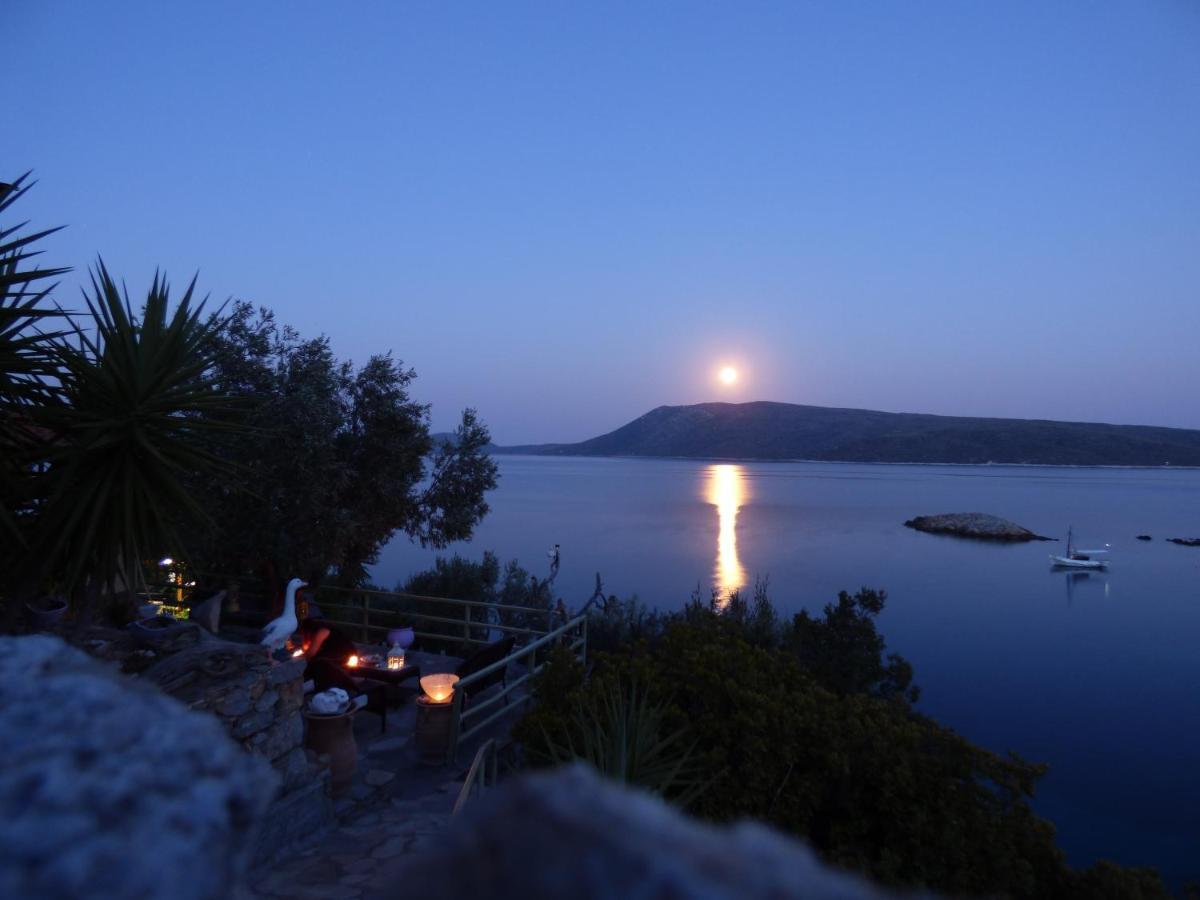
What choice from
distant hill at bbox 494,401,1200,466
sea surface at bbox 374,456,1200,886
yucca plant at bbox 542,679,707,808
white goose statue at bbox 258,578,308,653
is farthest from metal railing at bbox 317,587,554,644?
distant hill at bbox 494,401,1200,466

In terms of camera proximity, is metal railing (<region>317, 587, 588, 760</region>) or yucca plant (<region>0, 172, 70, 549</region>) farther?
metal railing (<region>317, 587, 588, 760</region>)

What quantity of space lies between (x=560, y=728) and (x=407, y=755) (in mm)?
2314

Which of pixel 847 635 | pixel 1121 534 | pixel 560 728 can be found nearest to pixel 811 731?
pixel 560 728

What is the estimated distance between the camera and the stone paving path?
195 inches

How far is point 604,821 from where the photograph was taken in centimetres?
46

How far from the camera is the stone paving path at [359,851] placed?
4941mm

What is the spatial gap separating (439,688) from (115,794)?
7.94 m

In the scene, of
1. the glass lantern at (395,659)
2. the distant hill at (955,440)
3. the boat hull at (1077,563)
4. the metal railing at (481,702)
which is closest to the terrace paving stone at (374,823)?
the metal railing at (481,702)

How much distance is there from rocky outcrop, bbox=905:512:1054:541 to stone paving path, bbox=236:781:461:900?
61.1 metres

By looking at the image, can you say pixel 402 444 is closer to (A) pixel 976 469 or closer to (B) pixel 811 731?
(B) pixel 811 731

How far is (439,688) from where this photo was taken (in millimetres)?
7941

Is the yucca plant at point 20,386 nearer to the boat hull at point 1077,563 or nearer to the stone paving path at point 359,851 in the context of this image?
the stone paving path at point 359,851

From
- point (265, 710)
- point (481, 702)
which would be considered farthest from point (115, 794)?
point (481, 702)

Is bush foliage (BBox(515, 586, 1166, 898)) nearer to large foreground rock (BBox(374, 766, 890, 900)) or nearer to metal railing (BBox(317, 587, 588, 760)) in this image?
metal railing (BBox(317, 587, 588, 760))
